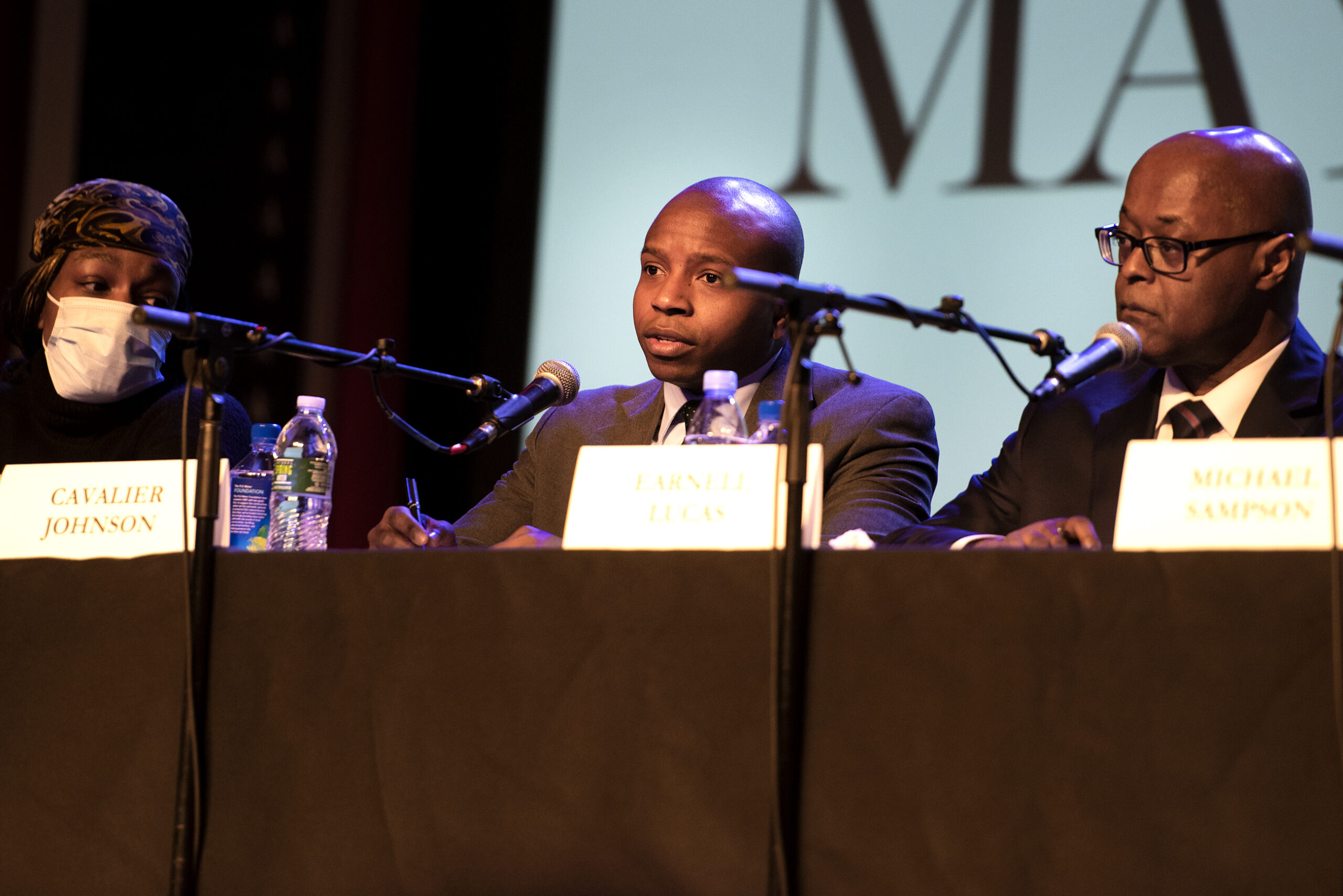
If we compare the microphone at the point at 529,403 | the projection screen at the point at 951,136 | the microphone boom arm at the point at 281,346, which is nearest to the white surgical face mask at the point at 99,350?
the microphone boom arm at the point at 281,346

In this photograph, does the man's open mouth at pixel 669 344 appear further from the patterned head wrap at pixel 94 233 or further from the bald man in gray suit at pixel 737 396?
the patterned head wrap at pixel 94 233

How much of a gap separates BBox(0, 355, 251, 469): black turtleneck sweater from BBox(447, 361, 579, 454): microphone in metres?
0.86

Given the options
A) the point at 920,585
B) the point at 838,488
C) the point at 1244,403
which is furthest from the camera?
the point at 838,488

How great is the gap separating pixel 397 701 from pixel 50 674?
52cm

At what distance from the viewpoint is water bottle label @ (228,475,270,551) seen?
2010mm

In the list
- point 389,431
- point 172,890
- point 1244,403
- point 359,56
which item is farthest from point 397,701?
point 359,56

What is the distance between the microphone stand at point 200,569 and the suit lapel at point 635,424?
3.08 ft

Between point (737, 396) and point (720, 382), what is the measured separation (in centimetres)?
62

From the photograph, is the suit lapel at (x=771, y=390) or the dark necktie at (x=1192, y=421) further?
the suit lapel at (x=771, y=390)

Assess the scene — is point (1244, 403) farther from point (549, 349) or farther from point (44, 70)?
point (44, 70)

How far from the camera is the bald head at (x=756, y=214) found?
8.05ft

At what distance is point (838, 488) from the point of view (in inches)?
91.2

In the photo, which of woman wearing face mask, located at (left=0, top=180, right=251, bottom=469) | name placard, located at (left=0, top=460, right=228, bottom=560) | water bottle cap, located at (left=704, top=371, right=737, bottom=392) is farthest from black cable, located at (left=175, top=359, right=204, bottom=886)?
woman wearing face mask, located at (left=0, top=180, right=251, bottom=469)

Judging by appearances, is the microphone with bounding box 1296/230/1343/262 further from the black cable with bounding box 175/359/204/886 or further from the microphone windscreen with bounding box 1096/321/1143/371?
the black cable with bounding box 175/359/204/886
